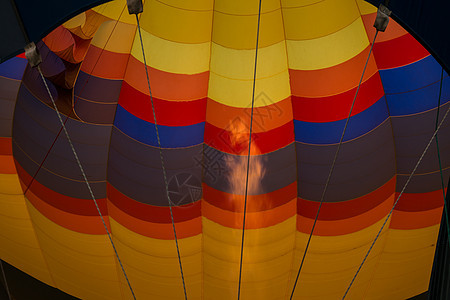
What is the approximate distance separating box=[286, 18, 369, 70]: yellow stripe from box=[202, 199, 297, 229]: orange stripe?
1.15 m

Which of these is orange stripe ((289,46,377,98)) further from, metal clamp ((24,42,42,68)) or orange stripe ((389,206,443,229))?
metal clamp ((24,42,42,68))

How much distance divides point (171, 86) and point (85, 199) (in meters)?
1.23

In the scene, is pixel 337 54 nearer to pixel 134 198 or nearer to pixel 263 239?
pixel 263 239

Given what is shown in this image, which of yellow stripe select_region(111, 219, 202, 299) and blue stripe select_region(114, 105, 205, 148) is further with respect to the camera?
yellow stripe select_region(111, 219, 202, 299)

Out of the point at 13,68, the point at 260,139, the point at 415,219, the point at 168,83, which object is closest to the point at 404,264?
the point at 415,219

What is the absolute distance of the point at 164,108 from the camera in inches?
167

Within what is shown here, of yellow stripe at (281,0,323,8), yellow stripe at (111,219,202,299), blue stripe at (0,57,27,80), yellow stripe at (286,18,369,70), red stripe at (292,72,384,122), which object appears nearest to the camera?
yellow stripe at (281,0,323,8)

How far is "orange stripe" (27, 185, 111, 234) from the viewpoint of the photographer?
4.63m

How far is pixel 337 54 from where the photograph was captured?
4016mm

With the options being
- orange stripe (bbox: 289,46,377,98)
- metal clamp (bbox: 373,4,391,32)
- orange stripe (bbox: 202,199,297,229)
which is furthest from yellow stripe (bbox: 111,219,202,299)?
metal clamp (bbox: 373,4,391,32)

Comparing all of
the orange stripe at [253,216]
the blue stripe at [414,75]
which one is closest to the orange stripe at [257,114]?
the orange stripe at [253,216]

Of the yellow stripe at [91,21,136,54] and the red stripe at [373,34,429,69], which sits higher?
the yellow stripe at [91,21,136,54]

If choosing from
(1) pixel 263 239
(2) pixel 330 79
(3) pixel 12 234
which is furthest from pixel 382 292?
(3) pixel 12 234

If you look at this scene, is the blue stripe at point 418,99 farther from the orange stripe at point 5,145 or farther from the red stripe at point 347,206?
the orange stripe at point 5,145
